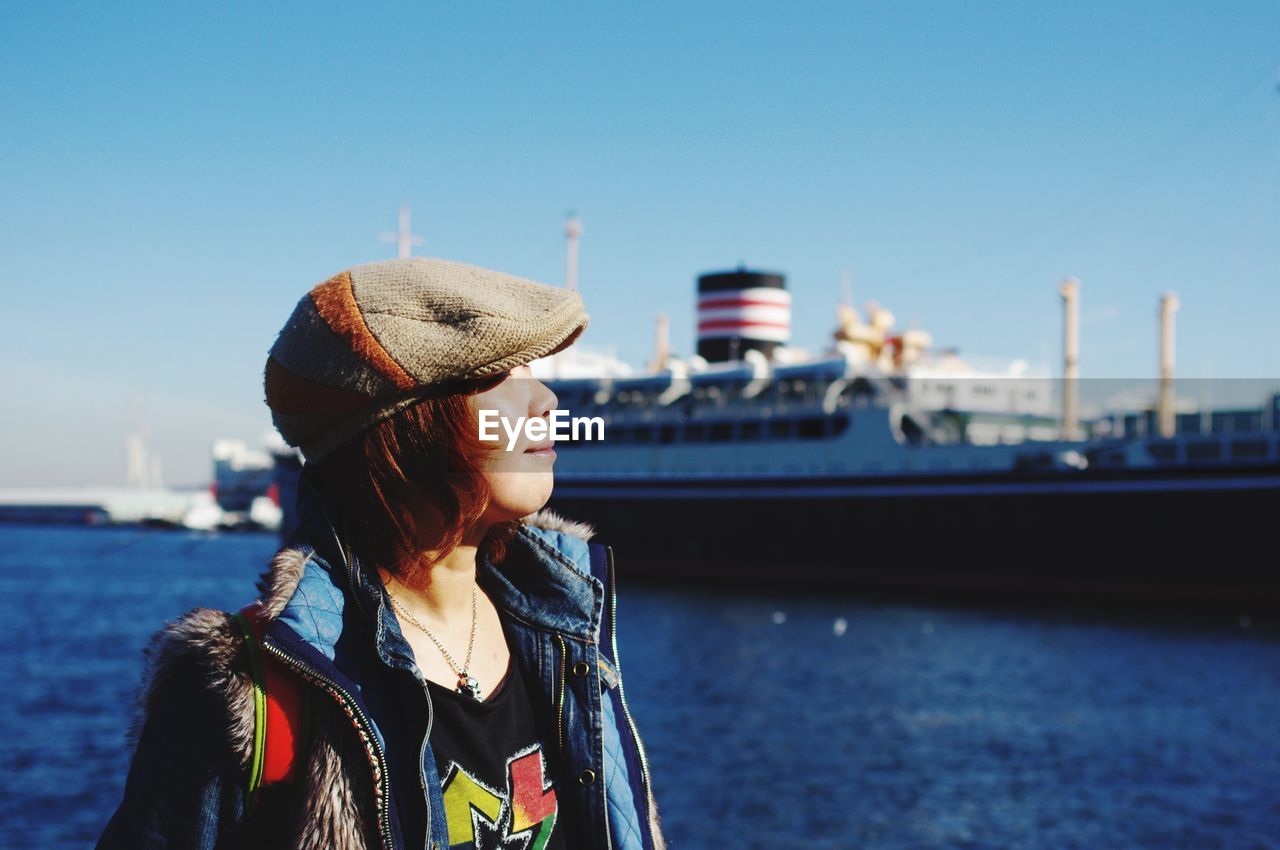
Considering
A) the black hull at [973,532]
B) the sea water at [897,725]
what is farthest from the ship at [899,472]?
the sea water at [897,725]

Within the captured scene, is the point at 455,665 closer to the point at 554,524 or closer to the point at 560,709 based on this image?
the point at 560,709

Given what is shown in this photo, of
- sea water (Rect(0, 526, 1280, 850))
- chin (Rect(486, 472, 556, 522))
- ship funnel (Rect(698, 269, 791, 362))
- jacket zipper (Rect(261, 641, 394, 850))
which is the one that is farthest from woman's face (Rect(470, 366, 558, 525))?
ship funnel (Rect(698, 269, 791, 362))

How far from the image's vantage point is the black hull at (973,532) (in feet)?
81.9

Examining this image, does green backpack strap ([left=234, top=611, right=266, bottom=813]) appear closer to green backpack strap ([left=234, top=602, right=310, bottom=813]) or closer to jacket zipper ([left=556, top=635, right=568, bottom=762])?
green backpack strap ([left=234, top=602, right=310, bottom=813])

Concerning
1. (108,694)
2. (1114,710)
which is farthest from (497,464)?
(108,694)

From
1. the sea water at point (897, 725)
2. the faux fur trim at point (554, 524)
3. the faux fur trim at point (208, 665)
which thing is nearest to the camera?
the faux fur trim at point (208, 665)

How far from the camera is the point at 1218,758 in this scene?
1338cm

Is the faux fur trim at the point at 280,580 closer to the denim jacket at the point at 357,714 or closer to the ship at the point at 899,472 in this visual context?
the denim jacket at the point at 357,714

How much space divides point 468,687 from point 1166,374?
31307 millimetres

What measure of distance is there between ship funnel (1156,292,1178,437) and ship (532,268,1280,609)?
0.07 meters

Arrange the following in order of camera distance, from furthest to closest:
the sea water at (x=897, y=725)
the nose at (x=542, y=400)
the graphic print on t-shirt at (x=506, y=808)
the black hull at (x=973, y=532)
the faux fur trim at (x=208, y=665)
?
the black hull at (x=973, y=532) → the sea water at (x=897, y=725) → the nose at (x=542, y=400) → the graphic print on t-shirt at (x=506, y=808) → the faux fur trim at (x=208, y=665)

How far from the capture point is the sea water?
11266 millimetres

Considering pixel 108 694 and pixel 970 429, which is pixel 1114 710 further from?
pixel 970 429

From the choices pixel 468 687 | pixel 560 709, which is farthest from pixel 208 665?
pixel 560 709
